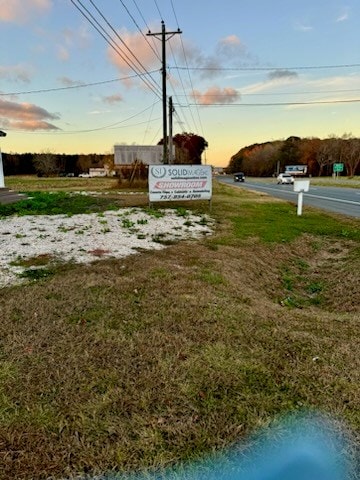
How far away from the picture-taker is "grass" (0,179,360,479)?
6.64 feet

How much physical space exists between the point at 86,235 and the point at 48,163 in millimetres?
77088

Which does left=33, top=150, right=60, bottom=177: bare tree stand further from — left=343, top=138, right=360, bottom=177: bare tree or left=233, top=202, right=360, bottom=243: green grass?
left=233, top=202, right=360, bottom=243: green grass

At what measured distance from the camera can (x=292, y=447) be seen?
6.63 feet

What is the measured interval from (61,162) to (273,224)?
85.9 meters

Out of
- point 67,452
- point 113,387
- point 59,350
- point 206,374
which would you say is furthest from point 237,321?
point 67,452

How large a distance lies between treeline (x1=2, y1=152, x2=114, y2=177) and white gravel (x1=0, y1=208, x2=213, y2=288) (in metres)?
63.3

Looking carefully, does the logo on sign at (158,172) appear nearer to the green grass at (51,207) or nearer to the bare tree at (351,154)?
the green grass at (51,207)

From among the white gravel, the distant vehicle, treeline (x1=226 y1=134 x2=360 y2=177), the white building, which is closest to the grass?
the white gravel

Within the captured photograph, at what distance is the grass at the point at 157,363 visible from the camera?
202 cm

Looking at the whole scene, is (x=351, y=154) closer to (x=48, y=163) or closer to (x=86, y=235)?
(x=48, y=163)

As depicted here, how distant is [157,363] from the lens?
9.06 ft

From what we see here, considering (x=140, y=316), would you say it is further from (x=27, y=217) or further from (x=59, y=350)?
(x=27, y=217)

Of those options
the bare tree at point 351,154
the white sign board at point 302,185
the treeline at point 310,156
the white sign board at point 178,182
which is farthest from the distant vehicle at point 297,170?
the white sign board at point 178,182

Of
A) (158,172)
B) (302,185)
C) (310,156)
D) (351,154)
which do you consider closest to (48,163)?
(310,156)
